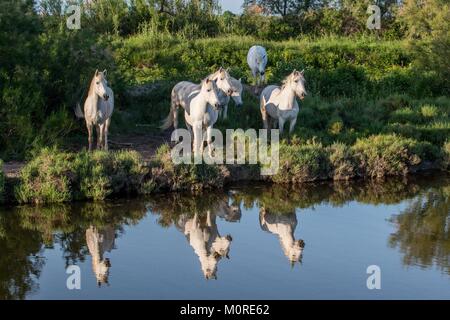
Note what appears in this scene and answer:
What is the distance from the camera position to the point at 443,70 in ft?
71.2

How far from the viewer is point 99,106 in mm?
14609

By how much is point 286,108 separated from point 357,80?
7165mm

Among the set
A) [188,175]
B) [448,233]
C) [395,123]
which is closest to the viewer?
[448,233]

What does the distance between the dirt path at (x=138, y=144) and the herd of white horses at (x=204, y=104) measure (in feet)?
1.37

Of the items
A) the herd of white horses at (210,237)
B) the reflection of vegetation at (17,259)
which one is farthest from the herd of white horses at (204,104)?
the reflection of vegetation at (17,259)

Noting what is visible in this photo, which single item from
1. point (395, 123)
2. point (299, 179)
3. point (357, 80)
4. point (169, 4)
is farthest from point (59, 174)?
point (169, 4)

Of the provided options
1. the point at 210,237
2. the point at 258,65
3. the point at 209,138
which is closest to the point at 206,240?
the point at 210,237

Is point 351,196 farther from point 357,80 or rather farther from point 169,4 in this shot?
point 169,4

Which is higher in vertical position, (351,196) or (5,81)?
(5,81)

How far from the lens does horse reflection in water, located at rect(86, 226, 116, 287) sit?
10.0 m

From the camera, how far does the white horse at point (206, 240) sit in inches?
412

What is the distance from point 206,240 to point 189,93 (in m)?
5.16

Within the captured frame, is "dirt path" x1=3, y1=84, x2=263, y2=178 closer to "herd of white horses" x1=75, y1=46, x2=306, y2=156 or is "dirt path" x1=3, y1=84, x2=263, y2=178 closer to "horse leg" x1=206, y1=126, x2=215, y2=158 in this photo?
"herd of white horses" x1=75, y1=46, x2=306, y2=156

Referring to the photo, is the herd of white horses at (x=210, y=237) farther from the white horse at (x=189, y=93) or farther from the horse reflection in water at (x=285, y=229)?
the white horse at (x=189, y=93)
